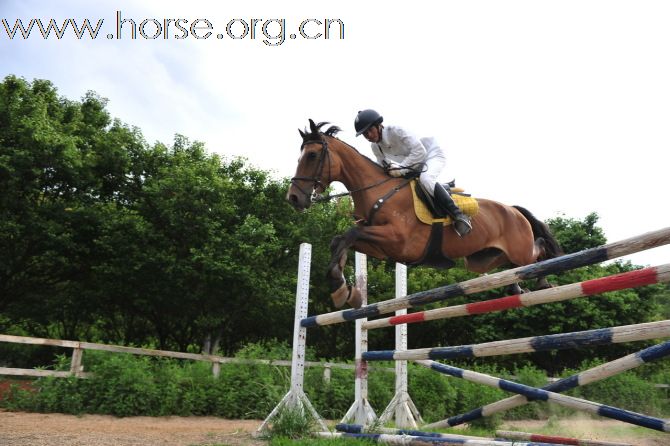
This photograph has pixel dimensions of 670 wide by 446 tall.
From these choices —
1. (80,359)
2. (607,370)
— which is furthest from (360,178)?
(80,359)

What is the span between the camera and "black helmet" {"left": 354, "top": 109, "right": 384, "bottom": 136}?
364 centimetres

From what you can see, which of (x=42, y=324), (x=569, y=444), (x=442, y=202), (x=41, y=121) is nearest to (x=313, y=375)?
(x=569, y=444)

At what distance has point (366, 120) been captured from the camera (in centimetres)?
364

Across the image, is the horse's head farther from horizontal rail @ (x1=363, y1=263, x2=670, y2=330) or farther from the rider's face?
horizontal rail @ (x1=363, y1=263, x2=670, y2=330)

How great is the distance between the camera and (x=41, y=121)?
10.2 meters

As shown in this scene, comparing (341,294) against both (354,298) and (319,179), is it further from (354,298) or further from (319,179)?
(319,179)

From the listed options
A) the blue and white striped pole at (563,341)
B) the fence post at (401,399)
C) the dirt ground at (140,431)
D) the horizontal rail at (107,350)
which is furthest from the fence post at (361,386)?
the horizontal rail at (107,350)

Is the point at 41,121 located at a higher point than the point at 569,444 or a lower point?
higher

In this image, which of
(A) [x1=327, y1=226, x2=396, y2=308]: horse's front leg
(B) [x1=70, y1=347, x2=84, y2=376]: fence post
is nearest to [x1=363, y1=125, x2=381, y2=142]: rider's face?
(A) [x1=327, y1=226, x2=396, y2=308]: horse's front leg

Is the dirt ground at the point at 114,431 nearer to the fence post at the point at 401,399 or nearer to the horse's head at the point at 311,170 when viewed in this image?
the fence post at the point at 401,399

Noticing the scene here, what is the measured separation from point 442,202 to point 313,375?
6.39m

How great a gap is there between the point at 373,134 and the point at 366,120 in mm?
140

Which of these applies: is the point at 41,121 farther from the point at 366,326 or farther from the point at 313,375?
the point at 366,326

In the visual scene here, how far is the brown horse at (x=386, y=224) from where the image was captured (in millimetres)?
3250
